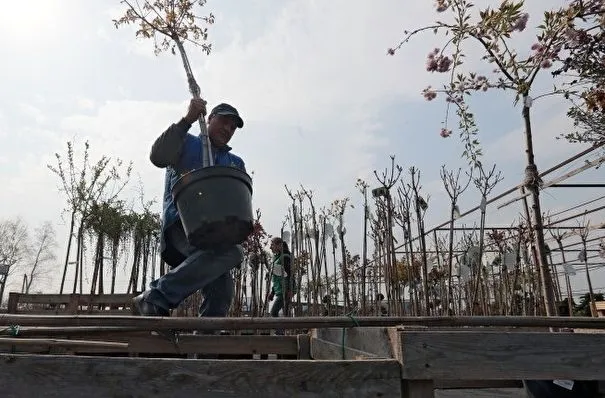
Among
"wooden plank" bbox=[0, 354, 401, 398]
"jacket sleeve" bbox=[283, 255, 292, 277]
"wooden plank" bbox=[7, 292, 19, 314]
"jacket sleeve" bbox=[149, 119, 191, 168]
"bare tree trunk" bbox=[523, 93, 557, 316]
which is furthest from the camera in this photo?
"jacket sleeve" bbox=[283, 255, 292, 277]

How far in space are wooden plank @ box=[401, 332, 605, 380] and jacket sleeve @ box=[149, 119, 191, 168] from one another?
158cm

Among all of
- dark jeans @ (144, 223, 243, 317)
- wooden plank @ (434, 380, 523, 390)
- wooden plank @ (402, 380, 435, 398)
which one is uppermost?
dark jeans @ (144, 223, 243, 317)

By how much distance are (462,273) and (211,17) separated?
615 cm

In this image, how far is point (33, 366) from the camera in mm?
1164

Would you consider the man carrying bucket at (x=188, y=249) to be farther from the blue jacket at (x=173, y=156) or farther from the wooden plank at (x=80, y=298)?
the wooden plank at (x=80, y=298)

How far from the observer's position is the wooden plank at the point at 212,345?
97.0 inches

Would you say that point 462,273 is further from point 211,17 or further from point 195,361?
point 195,361

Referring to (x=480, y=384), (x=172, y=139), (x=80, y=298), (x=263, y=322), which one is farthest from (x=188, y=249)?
(x=80, y=298)

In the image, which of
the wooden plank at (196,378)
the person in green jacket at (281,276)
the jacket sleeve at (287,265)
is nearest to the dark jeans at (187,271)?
the wooden plank at (196,378)

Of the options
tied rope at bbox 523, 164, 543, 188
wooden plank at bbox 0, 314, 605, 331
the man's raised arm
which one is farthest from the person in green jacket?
wooden plank at bbox 0, 314, 605, 331

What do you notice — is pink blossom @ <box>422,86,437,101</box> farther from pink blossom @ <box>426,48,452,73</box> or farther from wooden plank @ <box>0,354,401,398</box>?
wooden plank @ <box>0,354,401,398</box>

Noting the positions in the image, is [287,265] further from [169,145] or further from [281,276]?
[169,145]

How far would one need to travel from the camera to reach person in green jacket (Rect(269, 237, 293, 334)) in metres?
6.62

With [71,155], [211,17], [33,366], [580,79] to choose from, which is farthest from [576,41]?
[71,155]
